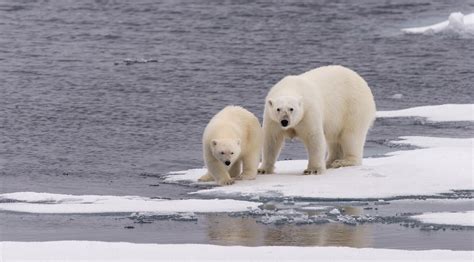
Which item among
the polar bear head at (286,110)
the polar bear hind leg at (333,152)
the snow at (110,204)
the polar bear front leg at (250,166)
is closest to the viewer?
the snow at (110,204)

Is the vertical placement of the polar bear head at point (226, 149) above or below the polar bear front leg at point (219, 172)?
above

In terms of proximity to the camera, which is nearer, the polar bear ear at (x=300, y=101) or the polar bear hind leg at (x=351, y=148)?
the polar bear ear at (x=300, y=101)

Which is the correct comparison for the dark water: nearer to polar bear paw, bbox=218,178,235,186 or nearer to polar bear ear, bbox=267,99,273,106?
polar bear paw, bbox=218,178,235,186

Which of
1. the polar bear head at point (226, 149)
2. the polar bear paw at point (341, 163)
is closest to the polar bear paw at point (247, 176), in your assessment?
the polar bear head at point (226, 149)

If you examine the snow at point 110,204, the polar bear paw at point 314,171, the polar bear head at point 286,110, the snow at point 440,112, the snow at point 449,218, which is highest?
the snow at point 440,112

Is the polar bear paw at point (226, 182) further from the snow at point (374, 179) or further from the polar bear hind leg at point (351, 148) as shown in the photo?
the polar bear hind leg at point (351, 148)

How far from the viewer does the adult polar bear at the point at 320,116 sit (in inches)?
424

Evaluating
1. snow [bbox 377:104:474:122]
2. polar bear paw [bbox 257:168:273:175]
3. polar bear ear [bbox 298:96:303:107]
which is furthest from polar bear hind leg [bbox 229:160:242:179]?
snow [bbox 377:104:474:122]

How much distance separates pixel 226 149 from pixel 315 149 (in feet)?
3.14

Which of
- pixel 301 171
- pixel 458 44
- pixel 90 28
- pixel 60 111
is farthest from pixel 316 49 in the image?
pixel 301 171

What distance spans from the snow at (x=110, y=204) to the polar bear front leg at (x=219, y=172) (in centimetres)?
88

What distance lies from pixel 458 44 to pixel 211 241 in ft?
46.5

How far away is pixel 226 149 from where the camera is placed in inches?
409

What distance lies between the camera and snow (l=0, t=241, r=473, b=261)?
771cm
